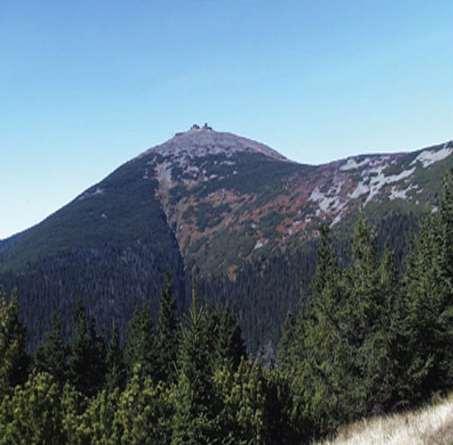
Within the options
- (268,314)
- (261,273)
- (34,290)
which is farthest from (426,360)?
(34,290)

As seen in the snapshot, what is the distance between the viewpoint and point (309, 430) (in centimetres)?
2727

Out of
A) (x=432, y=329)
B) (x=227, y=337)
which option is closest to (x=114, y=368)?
(x=227, y=337)

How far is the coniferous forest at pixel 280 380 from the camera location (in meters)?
19.0

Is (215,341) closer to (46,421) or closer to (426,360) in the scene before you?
(426,360)

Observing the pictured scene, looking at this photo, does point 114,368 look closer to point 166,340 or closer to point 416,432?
point 166,340

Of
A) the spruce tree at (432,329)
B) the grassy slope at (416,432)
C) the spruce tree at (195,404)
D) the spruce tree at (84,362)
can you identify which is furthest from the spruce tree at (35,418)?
the spruce tree at (84,362)

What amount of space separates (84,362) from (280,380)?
937 inches

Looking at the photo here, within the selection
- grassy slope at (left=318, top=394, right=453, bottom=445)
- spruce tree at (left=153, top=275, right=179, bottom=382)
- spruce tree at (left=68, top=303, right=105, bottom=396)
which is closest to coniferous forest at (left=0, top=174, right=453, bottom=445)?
spruce tree at (left=68, top=303, right=105, bottom=396)

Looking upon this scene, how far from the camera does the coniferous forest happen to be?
19.0 metres

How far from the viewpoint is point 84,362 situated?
156 ft

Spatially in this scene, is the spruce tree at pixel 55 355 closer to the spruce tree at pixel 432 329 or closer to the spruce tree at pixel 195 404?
the spruce tree at pixel 432 329

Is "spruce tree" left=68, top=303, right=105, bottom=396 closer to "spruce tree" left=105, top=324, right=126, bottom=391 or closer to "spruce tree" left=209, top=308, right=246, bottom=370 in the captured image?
"spruce tree" left=105, top=324, right=126, bottom=391

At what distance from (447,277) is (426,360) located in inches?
268

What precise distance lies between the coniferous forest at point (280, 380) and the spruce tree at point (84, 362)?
39.9 inches
